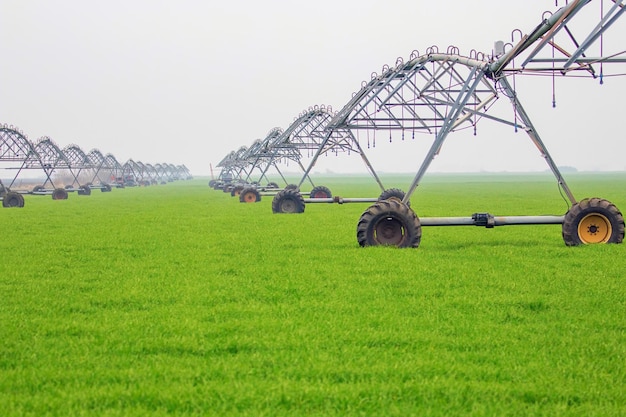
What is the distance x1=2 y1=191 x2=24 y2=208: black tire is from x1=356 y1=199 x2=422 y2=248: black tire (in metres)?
29.1

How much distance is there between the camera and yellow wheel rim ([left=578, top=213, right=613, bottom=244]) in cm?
1441

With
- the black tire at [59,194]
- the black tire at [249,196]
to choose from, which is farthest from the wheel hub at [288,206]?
the black tire at [59,194]

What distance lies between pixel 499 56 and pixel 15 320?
10.5 meters

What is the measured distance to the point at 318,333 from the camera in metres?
7.09

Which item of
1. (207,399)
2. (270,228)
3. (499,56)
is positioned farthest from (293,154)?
(207,399)

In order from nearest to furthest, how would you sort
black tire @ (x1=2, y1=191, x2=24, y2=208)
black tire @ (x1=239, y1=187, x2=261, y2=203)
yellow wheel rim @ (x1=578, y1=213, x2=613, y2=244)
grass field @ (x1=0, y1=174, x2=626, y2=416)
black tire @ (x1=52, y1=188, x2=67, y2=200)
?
grass field @ (x1=0, y1=174, x2=626, y2=416)
yellow wheel rim @ (x1=578, y1=213, x2=613, y2=244)
black tire @ (x1=2, y1=191, x2=24, y2=208)
black tire @ (x1=239, y1=187, x2=261, y2=203)
black tire @ (x1=52, y1=188, x2=67, y2=200)

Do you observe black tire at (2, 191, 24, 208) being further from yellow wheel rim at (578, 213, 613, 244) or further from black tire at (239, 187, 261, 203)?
yellow wheel rim at (578, 213, 613, 244)

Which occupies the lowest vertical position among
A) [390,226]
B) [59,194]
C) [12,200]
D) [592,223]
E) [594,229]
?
[12,200]

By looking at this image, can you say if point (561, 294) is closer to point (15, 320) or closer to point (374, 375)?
point (374, 375)

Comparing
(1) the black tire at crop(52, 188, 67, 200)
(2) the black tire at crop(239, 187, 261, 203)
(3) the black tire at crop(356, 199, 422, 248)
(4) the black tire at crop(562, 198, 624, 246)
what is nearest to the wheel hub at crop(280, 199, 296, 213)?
(2) the black tire at crop(239, 187, 261, 203)

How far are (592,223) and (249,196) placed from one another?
26.9 meters

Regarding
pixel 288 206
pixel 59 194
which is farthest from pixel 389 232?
pixel 59 194

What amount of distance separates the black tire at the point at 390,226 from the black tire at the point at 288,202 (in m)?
14.0

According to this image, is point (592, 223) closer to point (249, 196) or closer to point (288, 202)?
point (288, 202)
